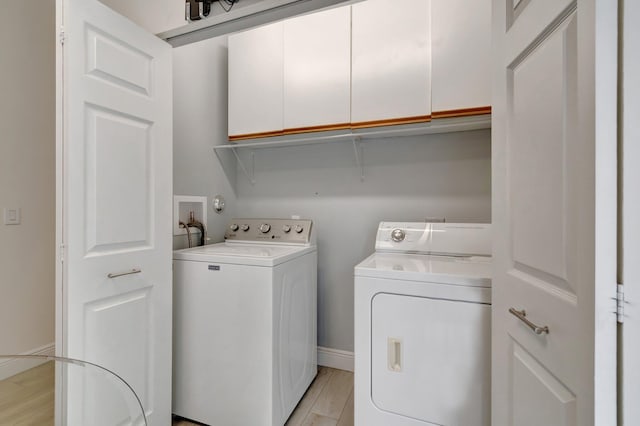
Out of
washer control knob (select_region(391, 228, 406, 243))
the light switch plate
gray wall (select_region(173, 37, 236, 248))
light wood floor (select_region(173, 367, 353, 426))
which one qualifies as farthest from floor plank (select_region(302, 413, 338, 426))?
the light switch plate

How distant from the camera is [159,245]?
58.7 inches

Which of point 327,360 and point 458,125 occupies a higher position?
point 458,125

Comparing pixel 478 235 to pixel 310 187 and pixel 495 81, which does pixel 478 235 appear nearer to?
pixel 495 81

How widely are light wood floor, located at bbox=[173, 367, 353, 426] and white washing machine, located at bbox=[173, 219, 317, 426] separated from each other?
72 mm

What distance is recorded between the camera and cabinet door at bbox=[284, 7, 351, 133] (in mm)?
1917

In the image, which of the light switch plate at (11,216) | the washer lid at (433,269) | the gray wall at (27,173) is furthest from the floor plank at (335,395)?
the light switch plate at (11,216)

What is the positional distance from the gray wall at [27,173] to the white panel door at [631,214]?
3066 mm

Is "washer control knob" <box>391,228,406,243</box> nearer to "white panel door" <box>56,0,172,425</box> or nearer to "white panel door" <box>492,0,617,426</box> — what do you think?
"white panel door" <box>492,0,617,426</box>

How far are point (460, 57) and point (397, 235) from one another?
1.06m

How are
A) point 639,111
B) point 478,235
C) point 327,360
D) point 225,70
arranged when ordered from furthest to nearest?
1. point 225,70
2. point 327,360
3. point 478,235
4. point 639,111

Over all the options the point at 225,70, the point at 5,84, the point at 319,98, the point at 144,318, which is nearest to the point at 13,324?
the point at 144,318

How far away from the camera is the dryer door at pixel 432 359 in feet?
3.63

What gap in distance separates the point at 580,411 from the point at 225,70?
2.84 meters

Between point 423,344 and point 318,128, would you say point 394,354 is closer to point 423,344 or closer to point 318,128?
→ point 423,344
